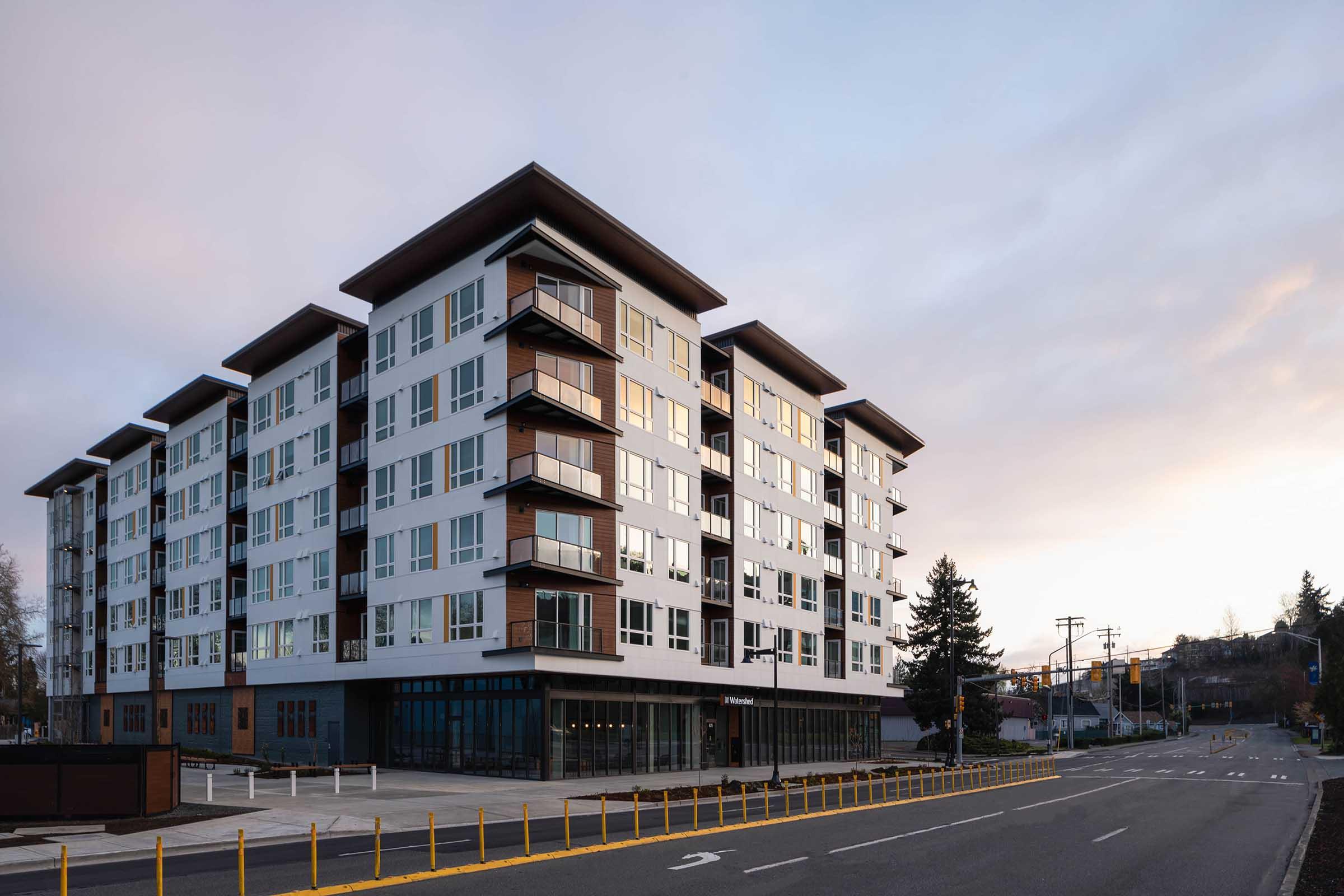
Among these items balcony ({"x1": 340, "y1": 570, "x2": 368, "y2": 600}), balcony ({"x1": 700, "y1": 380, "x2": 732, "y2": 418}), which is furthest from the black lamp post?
balcony ({"x1": 340, "y1": 570, "x2": 368, "y2": 600})

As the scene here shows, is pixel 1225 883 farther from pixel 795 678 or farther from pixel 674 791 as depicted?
pixel 795 678

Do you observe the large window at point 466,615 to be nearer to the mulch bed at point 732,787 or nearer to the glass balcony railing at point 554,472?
the glass balcony railing at point 554,472

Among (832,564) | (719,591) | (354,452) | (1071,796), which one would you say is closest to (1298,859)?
(1071,796)

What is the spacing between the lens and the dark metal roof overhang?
134 ft

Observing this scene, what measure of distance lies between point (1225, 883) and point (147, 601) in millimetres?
70442

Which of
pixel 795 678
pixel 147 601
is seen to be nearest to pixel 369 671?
pixel 795 678

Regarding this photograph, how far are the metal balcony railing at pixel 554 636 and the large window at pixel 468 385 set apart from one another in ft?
30.1

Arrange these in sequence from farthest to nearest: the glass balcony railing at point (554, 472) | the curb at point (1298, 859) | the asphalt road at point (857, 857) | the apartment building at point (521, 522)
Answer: the apartment building at point (521, 522) < the glass balcony railing at point (554, 472) < the curb at point (1298, 859) < the asphalt road at point (857, 857)

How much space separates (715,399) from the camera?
53031 millimetres

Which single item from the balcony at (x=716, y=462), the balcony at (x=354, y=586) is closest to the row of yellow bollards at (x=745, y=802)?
the balcony at (x=716, y=462)

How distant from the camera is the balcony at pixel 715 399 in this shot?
171ft

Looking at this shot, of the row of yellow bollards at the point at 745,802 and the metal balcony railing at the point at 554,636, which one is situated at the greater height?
the metal balcony railing at the point at 554,636

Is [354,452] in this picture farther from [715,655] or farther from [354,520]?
[715,655]

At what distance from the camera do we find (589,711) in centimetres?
4278
